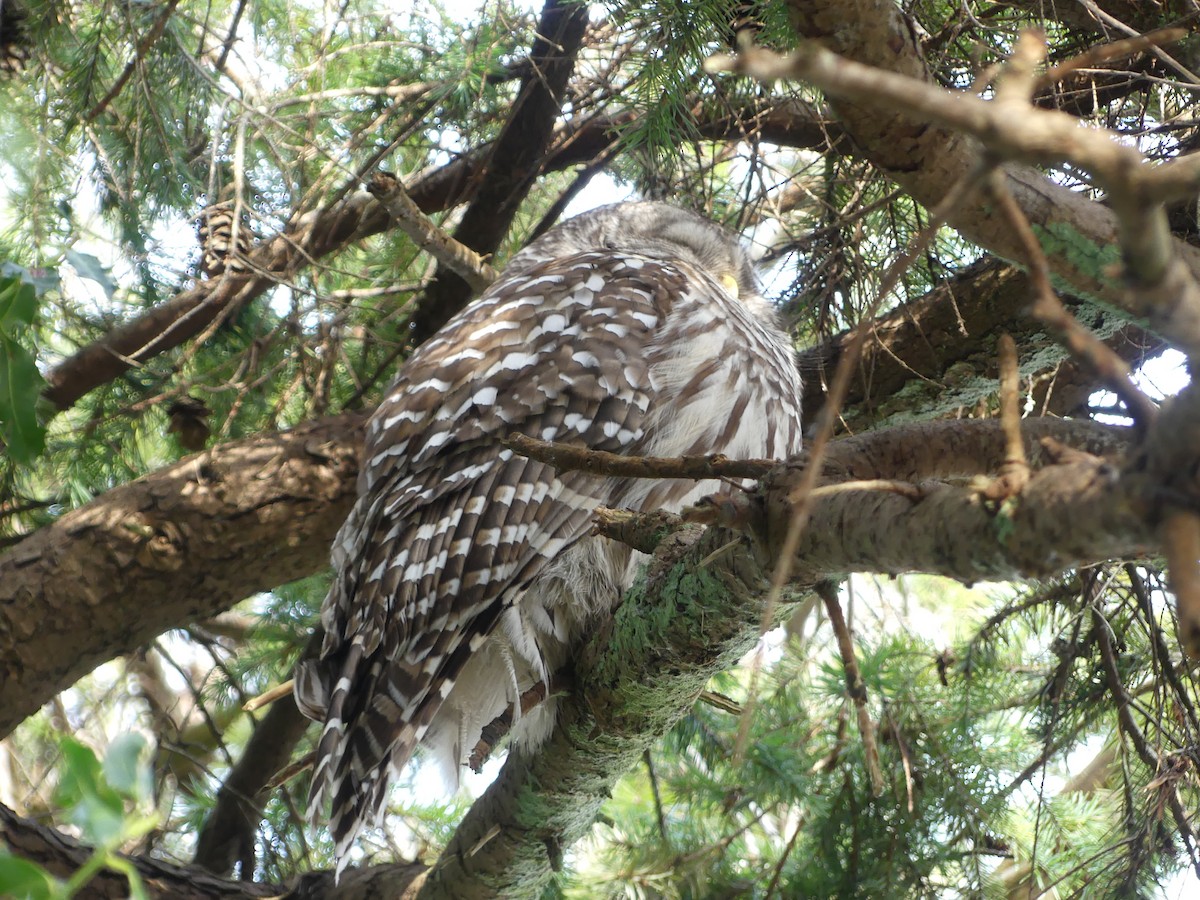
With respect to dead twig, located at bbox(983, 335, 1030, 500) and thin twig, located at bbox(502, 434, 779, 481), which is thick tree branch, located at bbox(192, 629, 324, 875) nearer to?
thin twig, located at bbox(502, 434, 779, 481)

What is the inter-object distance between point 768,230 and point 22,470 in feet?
9.24

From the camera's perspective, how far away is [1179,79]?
2.44 meters

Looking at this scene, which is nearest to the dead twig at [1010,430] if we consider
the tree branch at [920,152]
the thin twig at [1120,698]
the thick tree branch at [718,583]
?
the thick tree branch at [718,583]

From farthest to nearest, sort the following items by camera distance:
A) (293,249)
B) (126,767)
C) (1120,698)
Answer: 1. (293,249)
2. (1120,698)
3. (126,767)

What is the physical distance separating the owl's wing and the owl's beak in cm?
67

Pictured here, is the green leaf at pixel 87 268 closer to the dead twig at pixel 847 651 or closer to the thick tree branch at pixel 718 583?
Result: the thick tree branch at pixel 718 583

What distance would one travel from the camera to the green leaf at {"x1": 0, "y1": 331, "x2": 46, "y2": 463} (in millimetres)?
1747

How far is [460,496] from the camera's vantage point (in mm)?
2379

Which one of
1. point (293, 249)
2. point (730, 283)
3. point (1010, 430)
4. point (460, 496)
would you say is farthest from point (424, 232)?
point (1010, 430)

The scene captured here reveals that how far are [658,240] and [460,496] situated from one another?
5.10ft

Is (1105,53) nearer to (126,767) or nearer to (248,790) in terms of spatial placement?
(126,767)

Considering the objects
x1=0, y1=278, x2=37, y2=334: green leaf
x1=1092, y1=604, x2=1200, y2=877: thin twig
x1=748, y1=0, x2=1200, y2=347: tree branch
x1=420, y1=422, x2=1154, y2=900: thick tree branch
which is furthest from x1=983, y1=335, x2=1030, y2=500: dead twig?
x1=1092, y1=604, x2=1200, y2=877: thin twig

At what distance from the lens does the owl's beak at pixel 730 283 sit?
351 centimetres

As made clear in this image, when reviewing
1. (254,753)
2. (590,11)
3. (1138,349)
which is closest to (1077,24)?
(1138,349)
